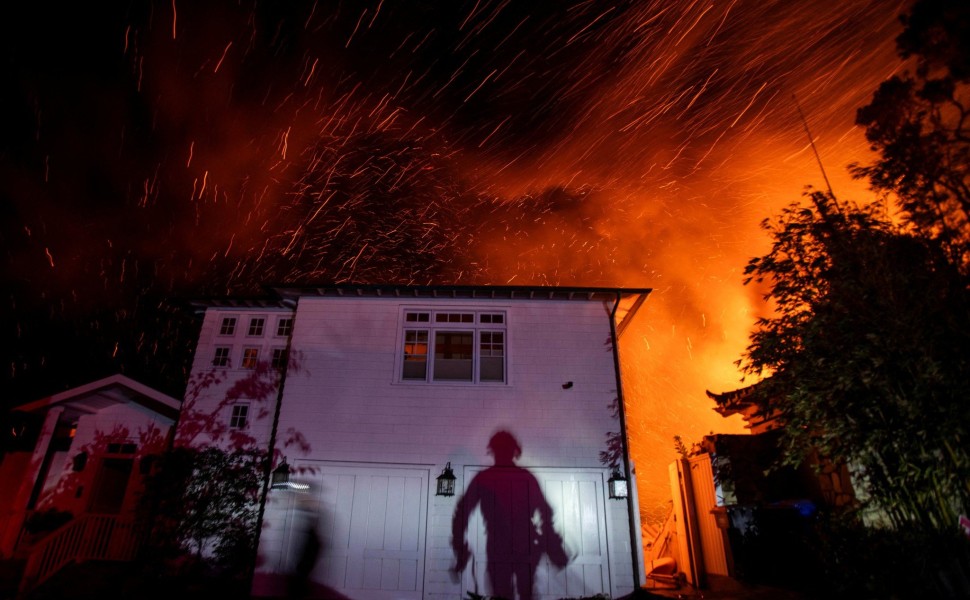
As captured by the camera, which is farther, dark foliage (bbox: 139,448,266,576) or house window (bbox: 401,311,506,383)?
house window (bbox: 401,311,506,383)

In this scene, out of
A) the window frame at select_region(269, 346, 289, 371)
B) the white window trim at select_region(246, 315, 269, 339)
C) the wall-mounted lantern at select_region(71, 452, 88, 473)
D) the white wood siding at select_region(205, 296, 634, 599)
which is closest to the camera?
the white wood siding at select_region(205, 296, 634, 599)

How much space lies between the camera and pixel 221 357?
13.1 meters

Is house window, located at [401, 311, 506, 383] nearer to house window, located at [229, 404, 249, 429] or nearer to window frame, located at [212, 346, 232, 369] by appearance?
house window, located at [229, 404, 249, 429]

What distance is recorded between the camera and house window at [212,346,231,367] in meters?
13.0

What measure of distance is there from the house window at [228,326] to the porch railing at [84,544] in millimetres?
4908

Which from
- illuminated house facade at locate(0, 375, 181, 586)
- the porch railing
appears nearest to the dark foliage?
the porch railing

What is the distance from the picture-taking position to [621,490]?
387 inches

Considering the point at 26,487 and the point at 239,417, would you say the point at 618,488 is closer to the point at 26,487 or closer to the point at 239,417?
the point at 239,417

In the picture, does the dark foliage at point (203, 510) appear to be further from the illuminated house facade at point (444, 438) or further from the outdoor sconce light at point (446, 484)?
the outdoor sconce light at point (446, 484)

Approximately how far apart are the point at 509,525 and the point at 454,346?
403cm

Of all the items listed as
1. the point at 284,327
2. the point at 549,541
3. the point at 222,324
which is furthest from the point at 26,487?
the point at 549,541

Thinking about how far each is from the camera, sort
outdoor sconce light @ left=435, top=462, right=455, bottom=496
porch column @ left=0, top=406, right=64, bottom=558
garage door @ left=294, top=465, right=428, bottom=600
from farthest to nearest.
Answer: porch column @ left=0, top=406, right=64, bottom=558, outdoor sconce light @ left=435, top=462, right=455, bottom=496, garage door @ left=294, top=465, right=428, bottom=600

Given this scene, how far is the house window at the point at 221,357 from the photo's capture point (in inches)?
511

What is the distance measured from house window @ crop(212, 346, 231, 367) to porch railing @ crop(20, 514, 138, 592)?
4.07 m
